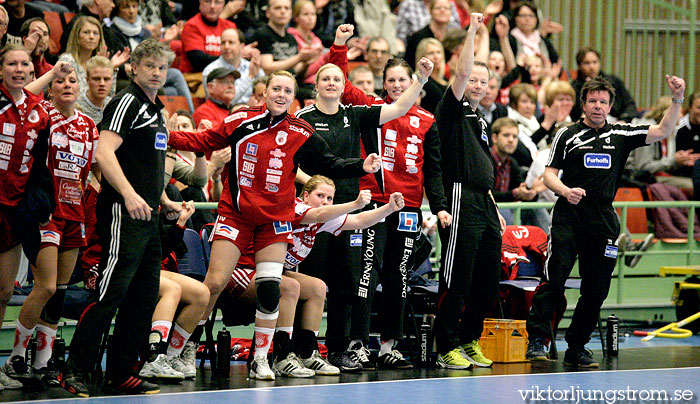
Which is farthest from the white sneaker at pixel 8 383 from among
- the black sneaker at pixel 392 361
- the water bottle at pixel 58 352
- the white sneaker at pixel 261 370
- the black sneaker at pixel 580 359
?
the black sneaker at pixel 580 359

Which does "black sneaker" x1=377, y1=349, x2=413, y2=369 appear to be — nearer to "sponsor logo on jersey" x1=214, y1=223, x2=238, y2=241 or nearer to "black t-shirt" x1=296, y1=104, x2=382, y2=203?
"black t-shirt" x1=296, y1=104, x2=382, y2=203

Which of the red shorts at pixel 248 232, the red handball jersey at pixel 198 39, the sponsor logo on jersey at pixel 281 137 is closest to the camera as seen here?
the red shorts at pixel 248 232

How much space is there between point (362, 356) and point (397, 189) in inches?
48.4

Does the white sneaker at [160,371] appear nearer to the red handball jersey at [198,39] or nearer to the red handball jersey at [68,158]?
the red handball jersey at [68,158]

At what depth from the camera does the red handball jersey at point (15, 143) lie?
643cm

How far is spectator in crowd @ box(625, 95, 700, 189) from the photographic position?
40.0ft

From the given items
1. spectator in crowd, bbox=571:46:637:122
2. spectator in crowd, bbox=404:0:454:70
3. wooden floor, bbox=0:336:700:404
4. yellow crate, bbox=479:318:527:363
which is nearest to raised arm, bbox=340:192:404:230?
wooden floor, bbox=0:336:700:404

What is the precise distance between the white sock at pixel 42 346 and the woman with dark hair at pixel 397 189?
209cm

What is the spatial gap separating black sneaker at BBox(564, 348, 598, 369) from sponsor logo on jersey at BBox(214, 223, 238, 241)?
290 cm

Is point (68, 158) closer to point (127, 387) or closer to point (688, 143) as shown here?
point (127, 387)

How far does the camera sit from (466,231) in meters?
7.63

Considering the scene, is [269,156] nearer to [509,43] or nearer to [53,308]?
[53,308]

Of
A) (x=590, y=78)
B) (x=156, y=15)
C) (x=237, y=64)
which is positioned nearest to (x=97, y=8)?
(x=156, y=15)

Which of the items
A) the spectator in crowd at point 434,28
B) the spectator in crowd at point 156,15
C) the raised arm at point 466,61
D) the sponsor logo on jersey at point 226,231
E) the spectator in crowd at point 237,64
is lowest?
the sponsor logo on jersey at point 226,231
